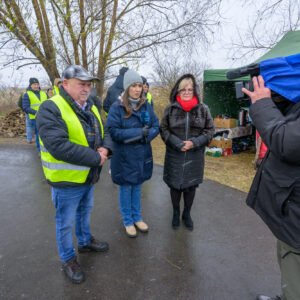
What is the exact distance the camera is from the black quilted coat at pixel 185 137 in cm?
306

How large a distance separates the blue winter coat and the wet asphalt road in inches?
31.2

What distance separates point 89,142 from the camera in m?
2.33

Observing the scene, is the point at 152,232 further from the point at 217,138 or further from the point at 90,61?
the point at 90,61

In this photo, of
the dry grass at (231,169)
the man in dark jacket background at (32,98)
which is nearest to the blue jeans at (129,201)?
the dry grass at (231,169)

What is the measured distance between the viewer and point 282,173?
1.49m

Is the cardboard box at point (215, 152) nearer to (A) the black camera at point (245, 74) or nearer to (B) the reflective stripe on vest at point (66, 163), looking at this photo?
(B) the reflective stripe on vest at point (66, 163)

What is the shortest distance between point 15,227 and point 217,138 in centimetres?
573

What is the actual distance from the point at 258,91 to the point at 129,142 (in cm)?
165

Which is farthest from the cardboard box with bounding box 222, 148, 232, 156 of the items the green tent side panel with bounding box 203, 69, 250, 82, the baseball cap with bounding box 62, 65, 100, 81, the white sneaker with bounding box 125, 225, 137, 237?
the baseball cap with bounding box 62, 65, 100, 81

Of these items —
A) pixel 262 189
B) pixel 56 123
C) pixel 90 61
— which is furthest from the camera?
pixel 90 61

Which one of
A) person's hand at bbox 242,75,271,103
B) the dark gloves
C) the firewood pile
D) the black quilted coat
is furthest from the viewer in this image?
the firewood pile

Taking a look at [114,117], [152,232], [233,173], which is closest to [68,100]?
[114,117]

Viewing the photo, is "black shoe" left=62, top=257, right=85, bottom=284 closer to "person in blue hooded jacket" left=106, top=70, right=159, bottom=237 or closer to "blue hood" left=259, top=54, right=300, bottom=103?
"person in blue hooded jacket" left=106, top=70, right=159, bottom=237

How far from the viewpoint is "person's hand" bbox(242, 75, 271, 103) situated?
4.93ft
